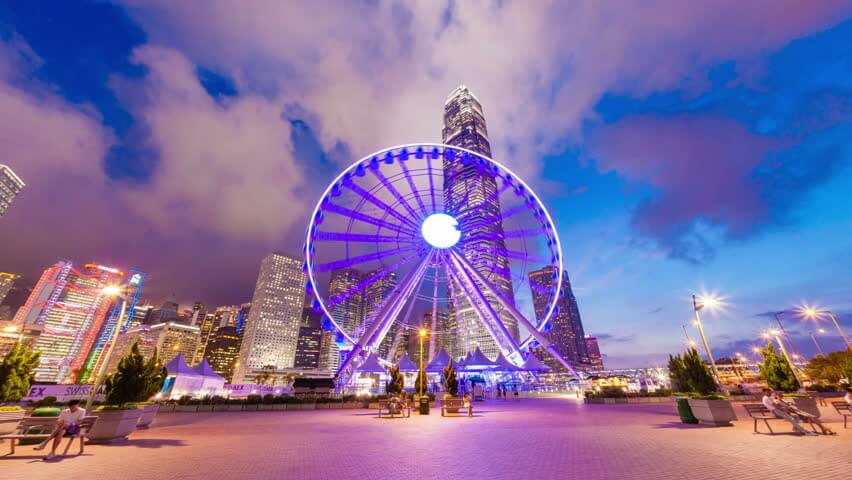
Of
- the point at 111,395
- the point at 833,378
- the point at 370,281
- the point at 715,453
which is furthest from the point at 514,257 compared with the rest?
the point at 833,378

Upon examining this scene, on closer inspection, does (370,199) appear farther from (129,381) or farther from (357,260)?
(129,381)

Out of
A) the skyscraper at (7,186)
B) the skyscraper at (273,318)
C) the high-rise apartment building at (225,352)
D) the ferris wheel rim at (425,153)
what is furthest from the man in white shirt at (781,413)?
the high-rise apartment building at (225,352)

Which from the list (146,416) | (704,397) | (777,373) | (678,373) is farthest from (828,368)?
(146,416)

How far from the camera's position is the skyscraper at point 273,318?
149375mm

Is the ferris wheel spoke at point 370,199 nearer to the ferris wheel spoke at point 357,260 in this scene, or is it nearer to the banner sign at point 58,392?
the ferris wheel spoke at point 357,260

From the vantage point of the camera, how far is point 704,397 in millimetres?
11898

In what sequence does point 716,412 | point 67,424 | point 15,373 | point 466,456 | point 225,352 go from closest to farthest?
1. point 466,456
2. point 67,424
3. point 716,412
4. point 15,373
5. point 225,352

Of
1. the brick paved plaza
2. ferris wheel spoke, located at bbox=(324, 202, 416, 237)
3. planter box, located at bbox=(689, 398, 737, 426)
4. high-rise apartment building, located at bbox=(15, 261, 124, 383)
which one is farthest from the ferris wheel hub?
high-rise apartment building, located at bbox=(15, 261, 124, 383)

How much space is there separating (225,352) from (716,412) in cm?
22083

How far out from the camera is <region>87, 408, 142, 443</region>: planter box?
9617mm

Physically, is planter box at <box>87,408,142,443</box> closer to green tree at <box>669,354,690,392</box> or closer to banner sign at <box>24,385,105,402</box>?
green tree at <box>669,354,690,392</box>

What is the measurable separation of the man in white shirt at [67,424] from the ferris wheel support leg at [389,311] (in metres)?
19.9

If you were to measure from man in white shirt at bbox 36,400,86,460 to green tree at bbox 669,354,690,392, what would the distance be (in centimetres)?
1862

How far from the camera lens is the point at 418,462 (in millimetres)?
7348
